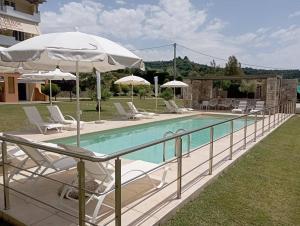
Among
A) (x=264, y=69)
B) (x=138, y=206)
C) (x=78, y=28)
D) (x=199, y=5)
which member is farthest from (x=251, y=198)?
(x=264, y=69)

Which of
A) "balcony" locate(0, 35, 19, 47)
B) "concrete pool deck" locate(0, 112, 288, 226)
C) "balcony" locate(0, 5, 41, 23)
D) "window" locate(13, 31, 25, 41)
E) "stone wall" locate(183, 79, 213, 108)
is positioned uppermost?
"balcony" locate(0, 5, 41, 23)

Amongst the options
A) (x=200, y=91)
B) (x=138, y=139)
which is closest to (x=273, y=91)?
(x=200, y=91)

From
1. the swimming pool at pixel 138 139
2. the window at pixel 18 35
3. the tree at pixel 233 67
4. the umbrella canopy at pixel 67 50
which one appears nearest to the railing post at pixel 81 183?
the umbrella canopy at pixel 67 50

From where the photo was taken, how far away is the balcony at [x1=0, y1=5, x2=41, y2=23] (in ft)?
110

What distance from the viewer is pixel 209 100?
26484mm

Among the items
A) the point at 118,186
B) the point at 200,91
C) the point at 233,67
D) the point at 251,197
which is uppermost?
the point at 233,67

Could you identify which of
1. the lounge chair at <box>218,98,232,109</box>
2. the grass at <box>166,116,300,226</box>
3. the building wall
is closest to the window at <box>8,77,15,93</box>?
the building wall

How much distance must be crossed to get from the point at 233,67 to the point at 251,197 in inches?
1698

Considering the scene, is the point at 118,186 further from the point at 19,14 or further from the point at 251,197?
the point at 19,14

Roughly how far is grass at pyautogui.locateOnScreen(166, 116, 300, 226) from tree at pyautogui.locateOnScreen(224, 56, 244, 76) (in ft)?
129

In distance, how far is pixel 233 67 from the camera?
45.8 meters

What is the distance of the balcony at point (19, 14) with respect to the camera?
33.7 m

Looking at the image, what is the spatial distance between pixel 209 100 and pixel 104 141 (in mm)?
16811

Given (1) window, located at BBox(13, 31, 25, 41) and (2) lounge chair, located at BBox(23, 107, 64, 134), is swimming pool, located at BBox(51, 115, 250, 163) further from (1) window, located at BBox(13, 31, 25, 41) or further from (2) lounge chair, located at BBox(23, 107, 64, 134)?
(1) window, located at BBox(13, 31, 25, 41)
